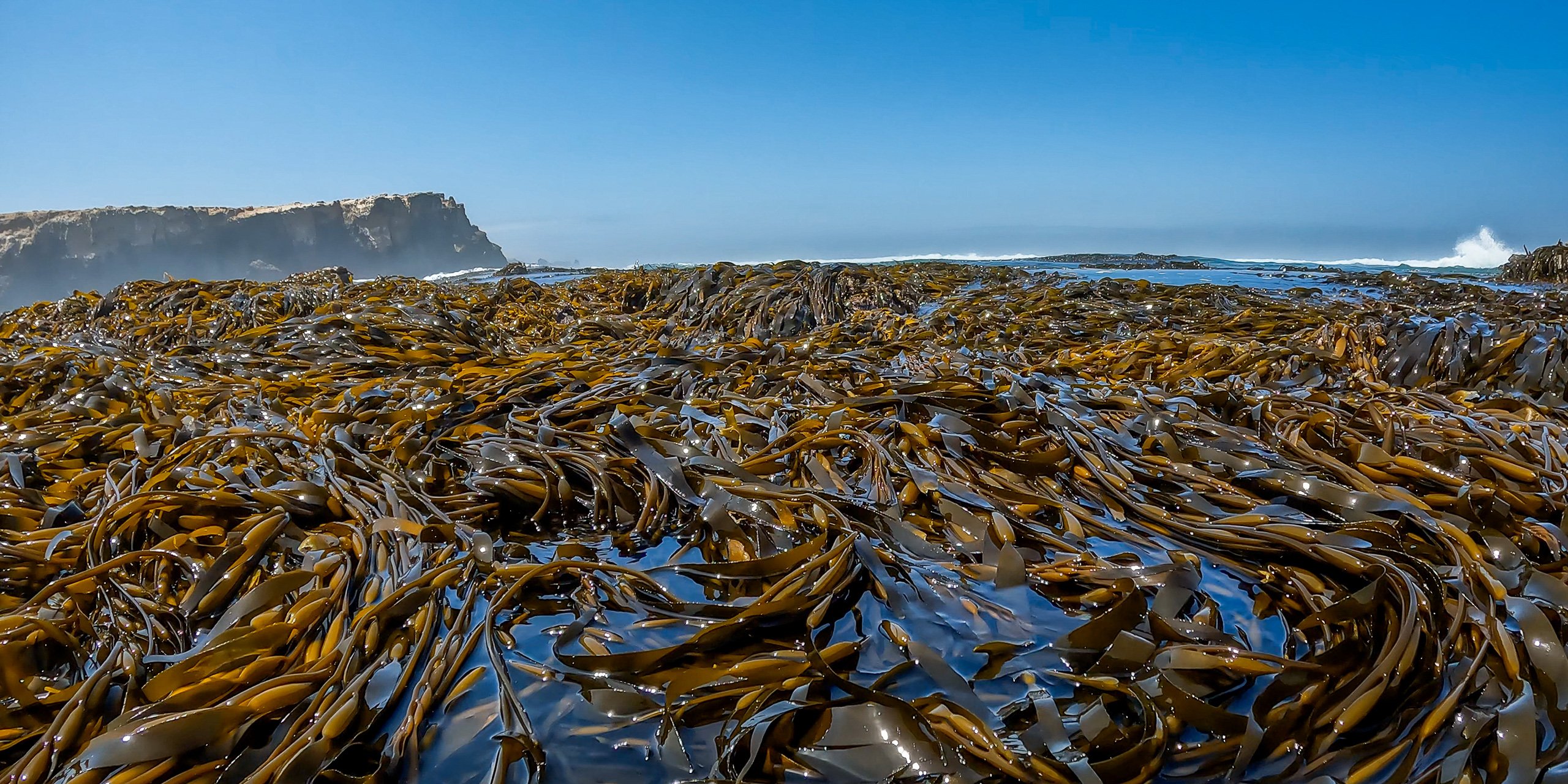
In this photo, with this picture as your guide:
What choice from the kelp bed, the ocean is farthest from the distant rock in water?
the kelp bed

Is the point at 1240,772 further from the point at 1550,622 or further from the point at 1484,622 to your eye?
the point at 1550,622

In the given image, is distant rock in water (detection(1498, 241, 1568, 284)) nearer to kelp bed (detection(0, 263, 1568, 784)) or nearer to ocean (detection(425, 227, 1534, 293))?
ocean (detection(425, 227, 1534, 293))

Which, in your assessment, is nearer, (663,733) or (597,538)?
(663,733)

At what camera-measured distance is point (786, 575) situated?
57.1 inches

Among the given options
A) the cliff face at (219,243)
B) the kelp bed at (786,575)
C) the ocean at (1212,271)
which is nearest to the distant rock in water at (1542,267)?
the ocean at (1212,271)

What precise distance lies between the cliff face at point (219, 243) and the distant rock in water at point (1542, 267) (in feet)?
180

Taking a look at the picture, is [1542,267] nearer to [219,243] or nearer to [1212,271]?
[1212,271]

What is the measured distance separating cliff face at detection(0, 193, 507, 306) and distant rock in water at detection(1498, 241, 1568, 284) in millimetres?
54806

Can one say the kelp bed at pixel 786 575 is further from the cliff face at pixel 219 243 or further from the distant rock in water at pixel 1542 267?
the cliff face at pixel 219 243

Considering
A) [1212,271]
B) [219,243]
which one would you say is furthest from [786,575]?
[219,243]

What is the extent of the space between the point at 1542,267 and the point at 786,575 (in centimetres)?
1110

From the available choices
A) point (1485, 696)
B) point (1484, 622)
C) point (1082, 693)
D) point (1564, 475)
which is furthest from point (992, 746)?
point (1564, 475)

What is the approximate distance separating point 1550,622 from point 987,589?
3.03 feet

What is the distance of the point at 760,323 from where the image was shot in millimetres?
4992
